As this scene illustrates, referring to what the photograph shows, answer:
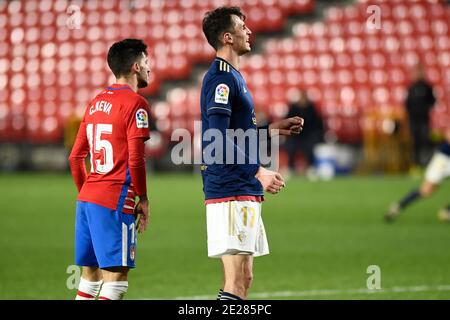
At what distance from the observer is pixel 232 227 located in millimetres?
5207

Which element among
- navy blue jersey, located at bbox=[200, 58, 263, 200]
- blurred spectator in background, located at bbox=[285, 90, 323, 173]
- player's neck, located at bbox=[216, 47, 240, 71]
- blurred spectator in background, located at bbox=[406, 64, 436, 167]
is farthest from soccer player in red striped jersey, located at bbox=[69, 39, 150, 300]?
blurred spectator in background, located at bbox=[406, 64, 436, 167]

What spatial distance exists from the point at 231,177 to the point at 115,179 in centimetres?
71

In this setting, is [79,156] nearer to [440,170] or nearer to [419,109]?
[440,170]

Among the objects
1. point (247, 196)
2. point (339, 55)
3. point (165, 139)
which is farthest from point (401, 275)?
point (339, 55)

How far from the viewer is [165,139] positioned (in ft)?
76.3

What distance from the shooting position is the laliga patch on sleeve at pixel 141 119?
520 cm

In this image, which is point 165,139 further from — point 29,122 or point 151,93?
point 29,122

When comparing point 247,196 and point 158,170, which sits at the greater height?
point 158,170

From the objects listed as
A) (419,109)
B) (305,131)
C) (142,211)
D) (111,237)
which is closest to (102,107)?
(142,211)

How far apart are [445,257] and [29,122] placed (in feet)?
55.4

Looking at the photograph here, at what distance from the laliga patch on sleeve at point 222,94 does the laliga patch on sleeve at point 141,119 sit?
0.45m

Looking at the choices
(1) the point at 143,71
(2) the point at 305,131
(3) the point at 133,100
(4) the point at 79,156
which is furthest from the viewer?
(2) the point at 305,131

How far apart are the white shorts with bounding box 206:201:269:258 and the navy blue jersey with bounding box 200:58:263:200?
0.07 m
